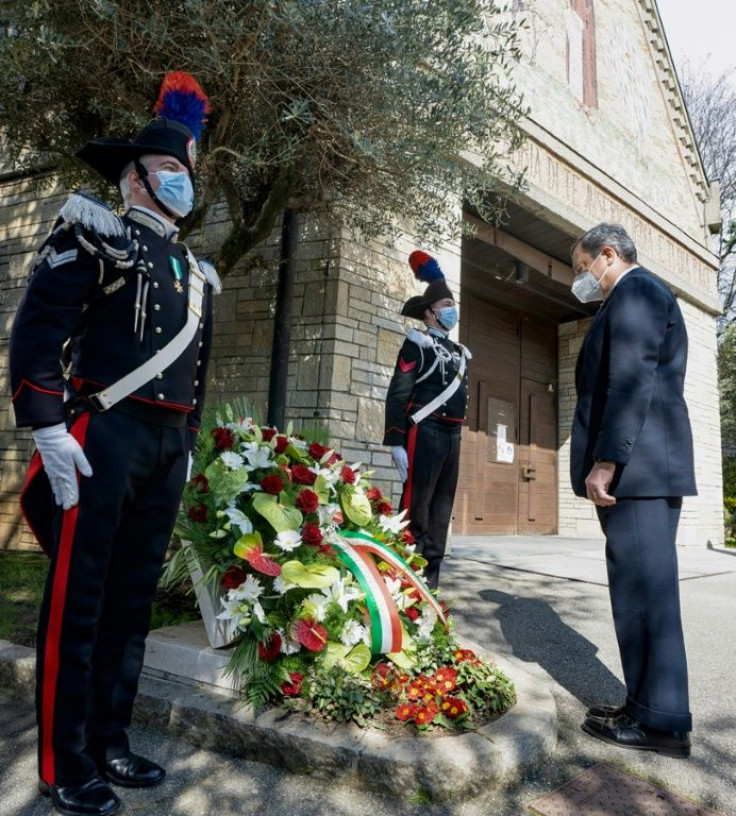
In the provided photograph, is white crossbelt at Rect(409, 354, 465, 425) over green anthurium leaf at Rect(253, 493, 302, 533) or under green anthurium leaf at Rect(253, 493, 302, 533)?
over

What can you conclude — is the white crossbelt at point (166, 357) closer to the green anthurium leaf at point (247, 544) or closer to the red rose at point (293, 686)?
the green anthurium leaf at point (247, 544)

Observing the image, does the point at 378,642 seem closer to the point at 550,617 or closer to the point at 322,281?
the point at 550,617

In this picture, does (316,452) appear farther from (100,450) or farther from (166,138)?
(166,138)

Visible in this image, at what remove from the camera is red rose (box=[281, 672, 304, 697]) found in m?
2.34

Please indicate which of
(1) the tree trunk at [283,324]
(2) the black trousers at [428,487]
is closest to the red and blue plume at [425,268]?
(2) the black trousers at [428,487]

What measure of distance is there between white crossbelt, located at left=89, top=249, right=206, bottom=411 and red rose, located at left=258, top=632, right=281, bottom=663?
3.64 feet

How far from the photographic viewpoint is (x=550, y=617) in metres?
4.22

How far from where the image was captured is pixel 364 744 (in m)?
2.08

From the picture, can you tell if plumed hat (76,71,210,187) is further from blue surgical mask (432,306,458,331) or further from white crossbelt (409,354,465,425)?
blue surgical mask (432,306,458,331)

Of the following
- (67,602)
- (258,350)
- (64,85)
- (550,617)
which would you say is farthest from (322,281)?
(67,602)

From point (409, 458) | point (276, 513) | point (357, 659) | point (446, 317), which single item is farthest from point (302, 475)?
point (446, 317)

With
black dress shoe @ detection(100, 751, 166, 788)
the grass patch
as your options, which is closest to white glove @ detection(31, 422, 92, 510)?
black dress shoe @ detection(100, 751, 166, 788)

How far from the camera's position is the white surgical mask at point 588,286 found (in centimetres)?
285

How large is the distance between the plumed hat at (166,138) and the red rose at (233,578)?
1506mm
